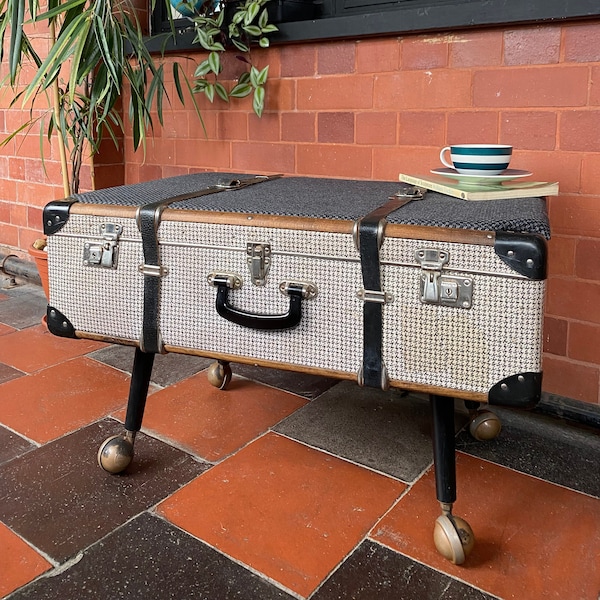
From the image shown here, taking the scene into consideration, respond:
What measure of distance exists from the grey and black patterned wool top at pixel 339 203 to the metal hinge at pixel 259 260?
2.5 inches

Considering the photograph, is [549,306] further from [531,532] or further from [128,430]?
[128,430]

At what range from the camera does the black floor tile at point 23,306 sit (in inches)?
100

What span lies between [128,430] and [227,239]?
530mm

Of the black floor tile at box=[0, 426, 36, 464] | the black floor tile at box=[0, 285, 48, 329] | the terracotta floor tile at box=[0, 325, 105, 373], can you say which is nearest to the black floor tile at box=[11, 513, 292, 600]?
the black floor tile at box=[0, 426, 36, 464]

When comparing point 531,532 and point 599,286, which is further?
point 599,286

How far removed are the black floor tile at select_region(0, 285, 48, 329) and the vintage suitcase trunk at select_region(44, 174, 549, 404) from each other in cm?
128

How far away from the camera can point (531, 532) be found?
1.30 m

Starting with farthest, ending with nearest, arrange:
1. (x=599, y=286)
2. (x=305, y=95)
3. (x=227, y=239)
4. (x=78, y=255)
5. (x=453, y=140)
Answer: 1. (x=305, y=95)
2. (x=453, y=140)
3. (x=599, y=286)
4. (x=78, y=255)
5. (x=227, y=239)

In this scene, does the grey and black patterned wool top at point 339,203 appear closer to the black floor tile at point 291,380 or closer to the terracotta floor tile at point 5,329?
the black floor tile at point 291,380

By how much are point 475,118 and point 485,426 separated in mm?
788

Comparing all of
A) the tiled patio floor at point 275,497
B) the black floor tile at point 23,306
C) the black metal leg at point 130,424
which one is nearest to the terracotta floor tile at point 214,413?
the tiled patio floor at point 275,497

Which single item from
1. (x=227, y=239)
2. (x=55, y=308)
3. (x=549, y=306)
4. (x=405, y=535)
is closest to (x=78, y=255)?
(x=55, y=308)

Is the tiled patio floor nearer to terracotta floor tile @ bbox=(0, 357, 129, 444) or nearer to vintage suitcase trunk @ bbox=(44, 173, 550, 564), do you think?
terracotta floor tile @ bbox=(0, 357, 129, 444)

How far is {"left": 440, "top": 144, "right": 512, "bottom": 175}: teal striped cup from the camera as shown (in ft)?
4.44
